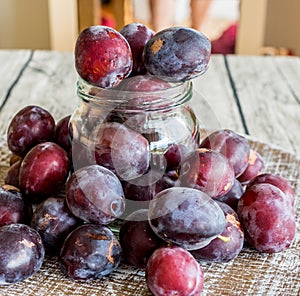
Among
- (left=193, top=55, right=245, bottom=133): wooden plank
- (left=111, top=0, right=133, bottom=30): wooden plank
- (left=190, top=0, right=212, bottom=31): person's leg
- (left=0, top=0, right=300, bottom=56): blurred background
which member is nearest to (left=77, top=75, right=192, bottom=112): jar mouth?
(left=193, top=55, right=245, bottom=133): wooden plank

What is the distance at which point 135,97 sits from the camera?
29.2 inches

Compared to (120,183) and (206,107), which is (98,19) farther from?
(120,183)

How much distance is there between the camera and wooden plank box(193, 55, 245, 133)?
130 cm

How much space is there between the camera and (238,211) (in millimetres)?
777

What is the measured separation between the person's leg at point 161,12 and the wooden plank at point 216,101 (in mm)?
1000

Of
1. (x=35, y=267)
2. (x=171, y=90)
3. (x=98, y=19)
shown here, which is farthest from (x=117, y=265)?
(x=98, y=19)

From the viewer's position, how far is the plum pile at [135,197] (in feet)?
2.22

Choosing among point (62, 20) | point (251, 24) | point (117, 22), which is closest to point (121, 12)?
point (117, 22)

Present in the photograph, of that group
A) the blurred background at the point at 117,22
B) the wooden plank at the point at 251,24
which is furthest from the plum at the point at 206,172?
the blurred background at the point at 117,22

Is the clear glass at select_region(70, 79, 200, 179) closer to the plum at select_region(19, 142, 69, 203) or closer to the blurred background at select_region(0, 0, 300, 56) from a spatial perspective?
the plum at select_region(19, 142, 69, 203)

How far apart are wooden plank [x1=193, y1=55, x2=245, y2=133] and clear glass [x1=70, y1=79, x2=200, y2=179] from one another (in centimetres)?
38

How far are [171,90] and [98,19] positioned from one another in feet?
7.04

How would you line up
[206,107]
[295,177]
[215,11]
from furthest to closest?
1. [215,11]
2. [206,107]
3. [295,177]

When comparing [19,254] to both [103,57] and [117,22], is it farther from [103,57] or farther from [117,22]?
[117,22]
